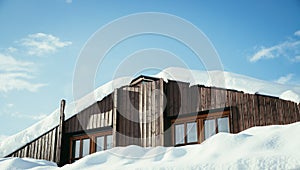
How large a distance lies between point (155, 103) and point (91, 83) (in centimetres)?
214

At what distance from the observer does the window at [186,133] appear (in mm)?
12141

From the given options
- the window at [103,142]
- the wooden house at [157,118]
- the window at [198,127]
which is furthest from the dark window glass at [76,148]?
the window at [198,127]

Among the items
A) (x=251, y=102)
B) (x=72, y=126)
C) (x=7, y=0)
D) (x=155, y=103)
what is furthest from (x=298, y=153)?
(x=7, y=0)

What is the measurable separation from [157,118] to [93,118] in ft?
9.19

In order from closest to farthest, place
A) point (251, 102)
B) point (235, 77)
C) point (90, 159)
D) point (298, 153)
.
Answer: point (298, 153)
point (90, 159)
point (251, 102)
point (235, 77)

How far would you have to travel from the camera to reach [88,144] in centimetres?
1459

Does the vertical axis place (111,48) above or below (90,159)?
above

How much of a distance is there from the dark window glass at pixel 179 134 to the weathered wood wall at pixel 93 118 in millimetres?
2432

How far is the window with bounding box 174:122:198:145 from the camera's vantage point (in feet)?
39.8

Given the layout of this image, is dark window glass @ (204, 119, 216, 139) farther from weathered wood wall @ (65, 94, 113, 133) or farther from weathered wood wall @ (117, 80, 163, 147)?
weathered wood wall @ (65, 94, 113, 133)

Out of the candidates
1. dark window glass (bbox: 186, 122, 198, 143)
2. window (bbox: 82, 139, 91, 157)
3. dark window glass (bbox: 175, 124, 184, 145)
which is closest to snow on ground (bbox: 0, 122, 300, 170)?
dark window glass (bbox: 186, 122, 198, 143)

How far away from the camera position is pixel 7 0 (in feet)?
54.7

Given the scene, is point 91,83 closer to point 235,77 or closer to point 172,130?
point 172,130

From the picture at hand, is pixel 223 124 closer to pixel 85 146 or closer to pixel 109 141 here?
pixel 109 141
